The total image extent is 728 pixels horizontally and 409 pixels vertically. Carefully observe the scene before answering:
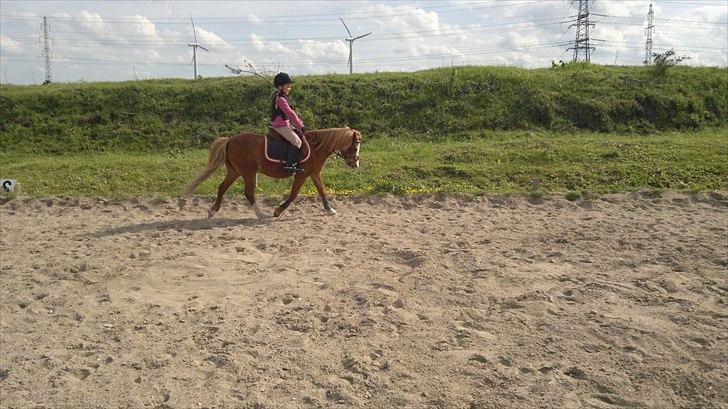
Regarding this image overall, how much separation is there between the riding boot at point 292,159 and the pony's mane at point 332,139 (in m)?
0.32

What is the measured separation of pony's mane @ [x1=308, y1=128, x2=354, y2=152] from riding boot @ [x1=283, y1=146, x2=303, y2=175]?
32 centimetres

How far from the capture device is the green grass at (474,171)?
955cm

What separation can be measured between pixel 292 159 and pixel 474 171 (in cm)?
422

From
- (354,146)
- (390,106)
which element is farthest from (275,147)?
(390,106)

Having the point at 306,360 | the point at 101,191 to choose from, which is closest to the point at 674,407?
the point at 306,360

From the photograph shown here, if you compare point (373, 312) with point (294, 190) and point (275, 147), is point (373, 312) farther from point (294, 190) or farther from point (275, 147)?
point (275, 147)

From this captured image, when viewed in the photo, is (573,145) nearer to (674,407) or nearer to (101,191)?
(674,407)

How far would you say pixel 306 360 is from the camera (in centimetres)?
384

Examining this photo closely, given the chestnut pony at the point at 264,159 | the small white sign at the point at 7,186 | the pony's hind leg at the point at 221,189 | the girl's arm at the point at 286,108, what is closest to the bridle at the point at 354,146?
the chestnut pony at the point at 264,159

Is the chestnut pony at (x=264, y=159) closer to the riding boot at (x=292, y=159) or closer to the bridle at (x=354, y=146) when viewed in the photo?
the bridle at (x=354, y=146)

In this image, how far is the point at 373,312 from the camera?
4.56 meters

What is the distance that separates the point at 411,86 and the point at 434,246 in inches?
470

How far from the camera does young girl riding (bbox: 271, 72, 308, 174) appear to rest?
24.4ft

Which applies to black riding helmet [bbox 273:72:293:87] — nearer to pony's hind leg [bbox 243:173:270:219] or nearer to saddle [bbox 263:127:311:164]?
saddle [bbox 263:127:311:164]
